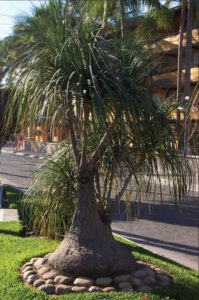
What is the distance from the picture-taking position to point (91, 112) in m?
5.28

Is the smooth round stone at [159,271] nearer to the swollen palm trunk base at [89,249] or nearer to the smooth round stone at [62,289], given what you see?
the swollen palm trunk base at [89,249]

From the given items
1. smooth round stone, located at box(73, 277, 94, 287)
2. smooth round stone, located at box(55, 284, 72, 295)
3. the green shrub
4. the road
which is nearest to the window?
the road

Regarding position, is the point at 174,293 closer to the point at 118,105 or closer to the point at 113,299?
the point at 113,299

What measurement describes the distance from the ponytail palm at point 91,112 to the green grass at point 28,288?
0.56 m

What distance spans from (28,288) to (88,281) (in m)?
0.63

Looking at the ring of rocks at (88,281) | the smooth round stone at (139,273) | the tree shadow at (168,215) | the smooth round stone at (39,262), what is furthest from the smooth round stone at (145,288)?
the tree shadow at (168,215)

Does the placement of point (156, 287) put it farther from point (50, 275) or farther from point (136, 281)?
point (50, 275)

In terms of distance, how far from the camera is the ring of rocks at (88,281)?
5273 mm

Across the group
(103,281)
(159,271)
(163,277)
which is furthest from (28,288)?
(159,271)

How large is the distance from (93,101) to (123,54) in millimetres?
784

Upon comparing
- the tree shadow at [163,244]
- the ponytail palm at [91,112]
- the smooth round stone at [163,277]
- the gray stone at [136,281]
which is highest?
the ponytail palm at [91,112]

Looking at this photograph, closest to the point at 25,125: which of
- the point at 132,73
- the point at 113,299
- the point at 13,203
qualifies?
the point at 132,73

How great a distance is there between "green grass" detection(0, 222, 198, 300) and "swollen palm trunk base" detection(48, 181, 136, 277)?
530 millimetres

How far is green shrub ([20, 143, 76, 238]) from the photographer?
20.0 feet
